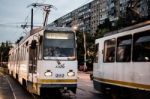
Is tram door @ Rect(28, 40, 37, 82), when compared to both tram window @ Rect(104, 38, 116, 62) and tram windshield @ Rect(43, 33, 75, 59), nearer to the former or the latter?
tram windshield @ Rect(43, 33, 75, 59)

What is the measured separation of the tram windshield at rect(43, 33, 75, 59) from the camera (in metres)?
19.1

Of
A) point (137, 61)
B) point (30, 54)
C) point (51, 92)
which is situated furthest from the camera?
point (30, 54)

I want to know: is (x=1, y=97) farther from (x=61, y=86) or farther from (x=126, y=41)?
(x=126, y=41)

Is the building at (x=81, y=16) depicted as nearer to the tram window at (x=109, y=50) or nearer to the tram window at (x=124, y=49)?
the tram window at (x=109, y=50)

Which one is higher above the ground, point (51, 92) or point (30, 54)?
point (30, 54)

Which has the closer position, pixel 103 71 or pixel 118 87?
pixel 118 87

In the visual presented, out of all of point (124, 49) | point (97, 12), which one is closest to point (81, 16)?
point (97, 12)

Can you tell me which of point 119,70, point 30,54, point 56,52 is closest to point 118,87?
point 119,70

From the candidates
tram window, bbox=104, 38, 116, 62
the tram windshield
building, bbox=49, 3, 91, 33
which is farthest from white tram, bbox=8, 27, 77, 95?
building, bbox=49, 3, 91, 33

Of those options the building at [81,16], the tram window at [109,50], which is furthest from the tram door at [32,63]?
the building at [81,16]

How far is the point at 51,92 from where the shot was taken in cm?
2052

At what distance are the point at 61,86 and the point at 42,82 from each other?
877mm

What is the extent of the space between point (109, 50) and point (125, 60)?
291 centimetres

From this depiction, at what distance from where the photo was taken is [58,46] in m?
19.3
